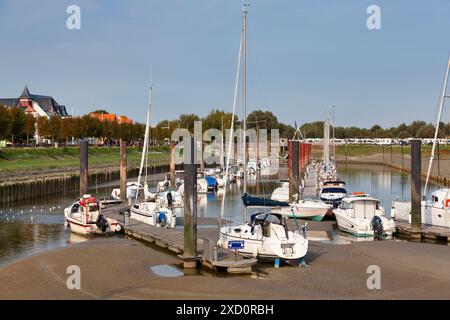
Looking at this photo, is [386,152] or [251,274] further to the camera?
[386,152]

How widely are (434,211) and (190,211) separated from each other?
58.1 feet

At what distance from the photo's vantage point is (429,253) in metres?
28.9

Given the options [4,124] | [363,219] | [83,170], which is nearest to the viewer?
[363,219]

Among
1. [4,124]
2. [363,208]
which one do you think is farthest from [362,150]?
[363,208]

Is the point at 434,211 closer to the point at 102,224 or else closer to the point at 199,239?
the point at 199,239

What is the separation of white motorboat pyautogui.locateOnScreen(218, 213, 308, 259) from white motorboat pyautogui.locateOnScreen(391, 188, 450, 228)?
11.9 m

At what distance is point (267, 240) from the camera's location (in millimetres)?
27406

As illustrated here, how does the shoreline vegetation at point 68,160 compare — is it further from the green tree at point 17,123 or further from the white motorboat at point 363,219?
the white motorboat at point 363,219

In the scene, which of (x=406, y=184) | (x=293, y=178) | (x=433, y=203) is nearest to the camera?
(x=433, y=203)

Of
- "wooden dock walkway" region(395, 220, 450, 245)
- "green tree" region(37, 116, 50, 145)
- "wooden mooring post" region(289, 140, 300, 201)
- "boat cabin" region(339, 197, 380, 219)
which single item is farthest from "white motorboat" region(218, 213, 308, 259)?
"green tree" region(37, 116, 50, 145)
